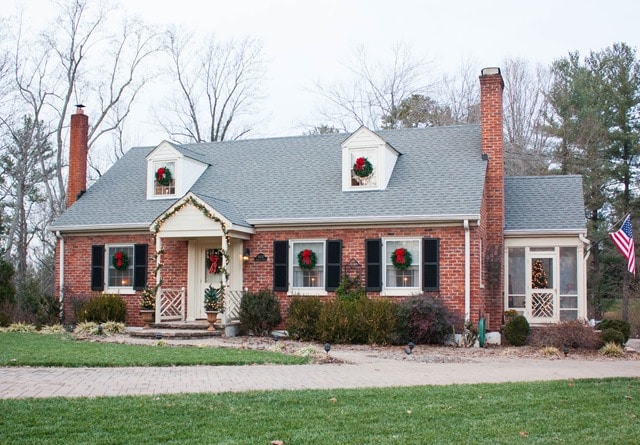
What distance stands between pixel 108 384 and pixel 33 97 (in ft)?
82.4

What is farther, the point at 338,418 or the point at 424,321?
the point at 424,321

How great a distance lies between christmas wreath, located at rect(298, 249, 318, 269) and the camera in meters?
18.6

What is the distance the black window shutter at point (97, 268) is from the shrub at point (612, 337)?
13.5 m

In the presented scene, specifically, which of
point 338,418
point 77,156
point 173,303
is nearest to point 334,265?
Result: point 173,303

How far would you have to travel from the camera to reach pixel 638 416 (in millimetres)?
8039

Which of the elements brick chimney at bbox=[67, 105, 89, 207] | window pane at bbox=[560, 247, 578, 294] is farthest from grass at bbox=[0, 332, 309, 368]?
window pane at bbox=[560, 247, 578, 294]

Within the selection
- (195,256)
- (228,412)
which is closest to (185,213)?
(195,256)

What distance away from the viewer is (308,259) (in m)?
18.6

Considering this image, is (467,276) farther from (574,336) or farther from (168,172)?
(168,172)

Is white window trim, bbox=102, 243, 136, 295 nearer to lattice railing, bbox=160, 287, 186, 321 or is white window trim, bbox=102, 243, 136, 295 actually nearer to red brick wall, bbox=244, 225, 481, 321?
lattice railing, bbox=160, 287, 186, 321

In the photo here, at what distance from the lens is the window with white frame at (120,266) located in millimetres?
20438

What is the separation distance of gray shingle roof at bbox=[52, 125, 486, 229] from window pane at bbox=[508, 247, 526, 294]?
2637 millimetres

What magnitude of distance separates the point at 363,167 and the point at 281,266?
3468 mm

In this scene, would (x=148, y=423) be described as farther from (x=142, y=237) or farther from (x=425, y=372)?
(x=142, y=237)
